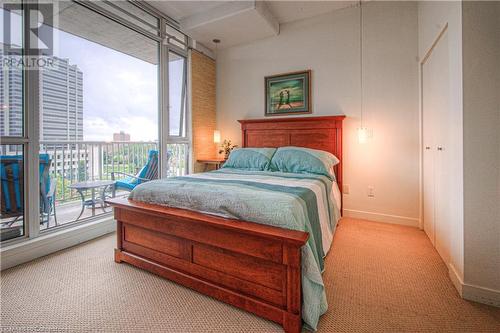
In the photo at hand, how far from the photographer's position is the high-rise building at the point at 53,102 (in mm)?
2092

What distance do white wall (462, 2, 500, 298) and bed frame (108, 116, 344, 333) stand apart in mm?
1243

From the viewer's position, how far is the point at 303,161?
9.47ft

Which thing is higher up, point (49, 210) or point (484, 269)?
point (49, 210)

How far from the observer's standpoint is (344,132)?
3.37m

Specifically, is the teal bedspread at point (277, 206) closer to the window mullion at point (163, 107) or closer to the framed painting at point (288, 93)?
the window mullion at point (163, 107)

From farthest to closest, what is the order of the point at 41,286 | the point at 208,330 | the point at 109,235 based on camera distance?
the point at 109,235 → the point at 41,286 → the point at 208,330

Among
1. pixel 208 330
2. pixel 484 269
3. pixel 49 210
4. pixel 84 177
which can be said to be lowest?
pixel 208 330

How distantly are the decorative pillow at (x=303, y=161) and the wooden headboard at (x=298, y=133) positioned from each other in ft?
0.92

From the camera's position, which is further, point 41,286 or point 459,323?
point 41,286

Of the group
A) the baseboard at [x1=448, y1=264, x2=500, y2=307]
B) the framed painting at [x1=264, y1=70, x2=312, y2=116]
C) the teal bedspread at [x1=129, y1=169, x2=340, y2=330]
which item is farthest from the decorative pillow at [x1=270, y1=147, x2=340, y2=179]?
the baseboard at [x1=448, y1=264, x2=500, y2=307]

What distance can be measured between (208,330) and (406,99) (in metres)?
3.32

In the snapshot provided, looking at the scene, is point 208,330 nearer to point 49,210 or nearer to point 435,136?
point 49,210

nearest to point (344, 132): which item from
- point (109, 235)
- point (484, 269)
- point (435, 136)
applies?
point (435, 136)

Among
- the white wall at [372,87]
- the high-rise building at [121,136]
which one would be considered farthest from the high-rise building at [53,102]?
the white wall at [372,87]
